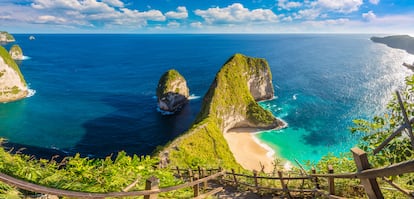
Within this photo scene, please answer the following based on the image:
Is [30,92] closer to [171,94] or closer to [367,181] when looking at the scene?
[171,94]

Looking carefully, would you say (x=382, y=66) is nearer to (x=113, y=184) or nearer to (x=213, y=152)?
(x=213, y=152)

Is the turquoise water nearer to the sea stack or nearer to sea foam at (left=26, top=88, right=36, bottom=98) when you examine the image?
the sea stack

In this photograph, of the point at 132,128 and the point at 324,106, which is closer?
the point at 132,128

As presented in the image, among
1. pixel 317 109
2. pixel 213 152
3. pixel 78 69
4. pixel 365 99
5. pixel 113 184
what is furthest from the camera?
pixel 78 69

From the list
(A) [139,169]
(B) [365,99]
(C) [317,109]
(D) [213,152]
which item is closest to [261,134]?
(D) [213,152]

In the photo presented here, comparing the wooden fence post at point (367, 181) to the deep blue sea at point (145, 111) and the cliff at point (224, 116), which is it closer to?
the cliff at point (224, 116)

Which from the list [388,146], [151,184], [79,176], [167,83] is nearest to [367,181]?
[151,184]

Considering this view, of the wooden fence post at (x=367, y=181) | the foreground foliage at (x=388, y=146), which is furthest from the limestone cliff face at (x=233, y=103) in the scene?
the wooden fence post at (x=367, y=181)
